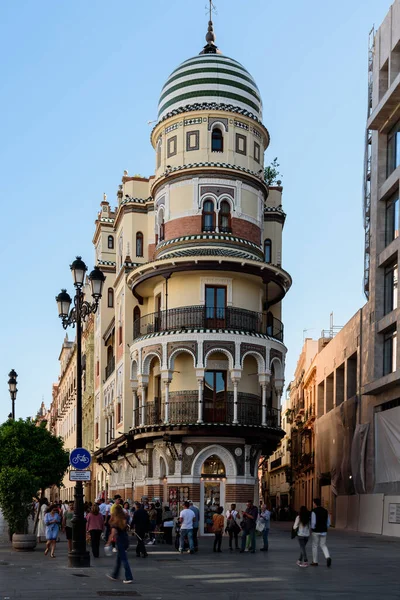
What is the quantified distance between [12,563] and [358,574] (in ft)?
29.6

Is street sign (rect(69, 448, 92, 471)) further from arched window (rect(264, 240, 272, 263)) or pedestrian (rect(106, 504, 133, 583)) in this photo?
arched window (rect(264, 240, 272, 263))

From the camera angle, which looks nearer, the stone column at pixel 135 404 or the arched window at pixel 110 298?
the stone column at pixel 135 404

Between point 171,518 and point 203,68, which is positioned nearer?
point 171,518

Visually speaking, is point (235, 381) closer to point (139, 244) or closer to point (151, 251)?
point (151, 251)

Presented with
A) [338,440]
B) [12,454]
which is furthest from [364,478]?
[12,454]

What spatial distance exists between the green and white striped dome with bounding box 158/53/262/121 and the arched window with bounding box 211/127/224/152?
4.09 ft

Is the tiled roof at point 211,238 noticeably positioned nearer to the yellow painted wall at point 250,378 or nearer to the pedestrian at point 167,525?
the yellow painted wall at point 250,378

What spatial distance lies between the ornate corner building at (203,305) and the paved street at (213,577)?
11934 millimetres

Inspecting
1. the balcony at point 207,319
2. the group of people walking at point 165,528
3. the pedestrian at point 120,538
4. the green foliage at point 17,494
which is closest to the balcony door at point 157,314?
the balcony at point 207,319

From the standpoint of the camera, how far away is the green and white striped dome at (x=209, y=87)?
43.5 meters

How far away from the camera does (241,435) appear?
3925cm

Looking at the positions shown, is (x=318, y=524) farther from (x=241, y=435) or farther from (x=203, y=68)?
(x=203, y=68)

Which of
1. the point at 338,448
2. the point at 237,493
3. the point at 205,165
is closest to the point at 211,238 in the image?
the point at 205,165

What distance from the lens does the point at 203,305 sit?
4088 centimetres
